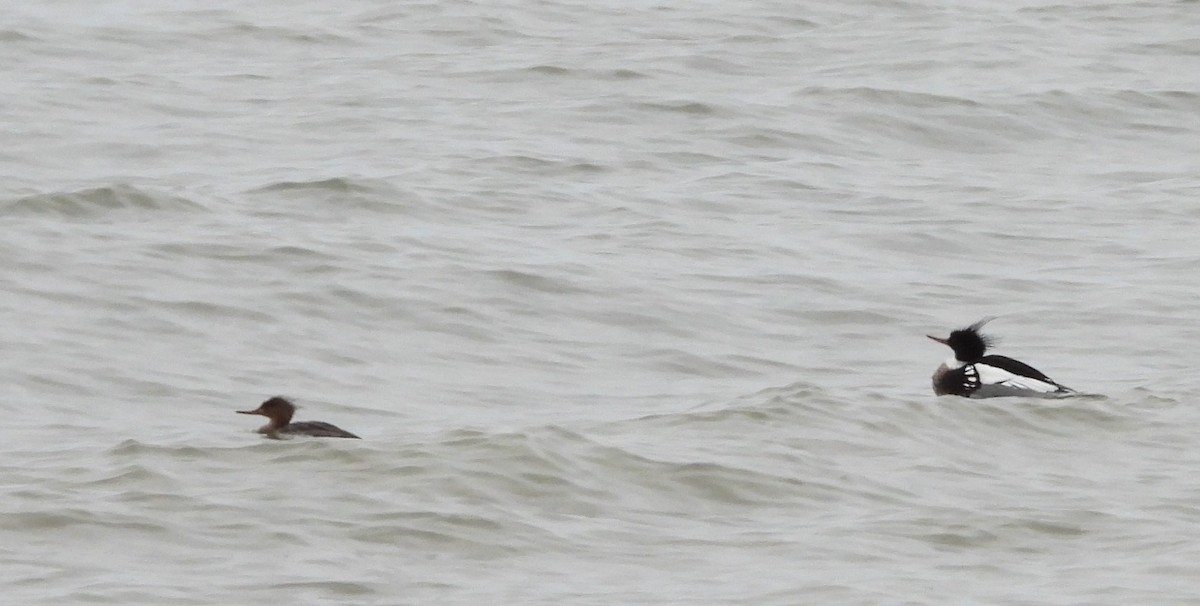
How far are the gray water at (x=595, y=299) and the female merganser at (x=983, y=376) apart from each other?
157 mm

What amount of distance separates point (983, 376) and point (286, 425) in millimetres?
3756

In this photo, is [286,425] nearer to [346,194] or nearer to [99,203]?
[99,203]

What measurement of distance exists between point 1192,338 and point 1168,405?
1798mm

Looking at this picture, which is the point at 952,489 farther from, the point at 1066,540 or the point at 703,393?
the point at 703,393

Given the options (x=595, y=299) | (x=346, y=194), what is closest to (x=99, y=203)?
(x=346, y=194)

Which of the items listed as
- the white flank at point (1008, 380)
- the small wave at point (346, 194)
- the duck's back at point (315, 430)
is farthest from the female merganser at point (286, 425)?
the small wave at point (346, 194)

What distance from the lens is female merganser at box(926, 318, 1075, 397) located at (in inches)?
472

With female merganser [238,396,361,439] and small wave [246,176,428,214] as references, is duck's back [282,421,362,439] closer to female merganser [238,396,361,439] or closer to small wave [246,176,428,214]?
female merganser [238,396,361,439]

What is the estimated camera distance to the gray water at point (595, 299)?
8977 millimetres

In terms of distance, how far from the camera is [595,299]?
13719 mm

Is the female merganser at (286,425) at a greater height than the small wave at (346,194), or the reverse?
the female merganser at (286,425)

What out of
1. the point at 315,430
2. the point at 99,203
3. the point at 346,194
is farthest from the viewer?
the point at 346,194

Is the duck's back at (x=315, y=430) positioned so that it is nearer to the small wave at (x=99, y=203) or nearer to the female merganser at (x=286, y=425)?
the female merganser at (x=286, y=425)

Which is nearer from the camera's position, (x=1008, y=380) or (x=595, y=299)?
(x=1008, y=380)
